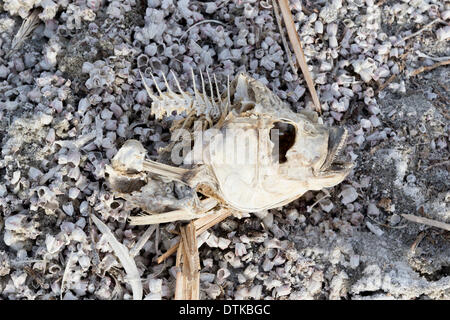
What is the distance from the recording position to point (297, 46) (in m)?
2.29

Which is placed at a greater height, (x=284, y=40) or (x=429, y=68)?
(x=284, y=40)

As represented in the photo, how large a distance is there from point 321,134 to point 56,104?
100cm

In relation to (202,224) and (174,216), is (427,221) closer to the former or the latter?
(202,224)

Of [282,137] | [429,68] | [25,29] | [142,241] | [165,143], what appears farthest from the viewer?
[429,68]

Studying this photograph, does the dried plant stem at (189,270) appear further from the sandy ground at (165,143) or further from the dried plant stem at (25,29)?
the dried plant stem at (25,29)

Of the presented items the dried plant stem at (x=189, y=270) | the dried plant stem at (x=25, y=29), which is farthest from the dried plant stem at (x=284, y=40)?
the dried plant stem at (x=25, y=29)

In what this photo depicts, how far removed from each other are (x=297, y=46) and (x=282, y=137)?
56 cm

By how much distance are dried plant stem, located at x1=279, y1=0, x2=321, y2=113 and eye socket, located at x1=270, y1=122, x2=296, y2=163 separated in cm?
40

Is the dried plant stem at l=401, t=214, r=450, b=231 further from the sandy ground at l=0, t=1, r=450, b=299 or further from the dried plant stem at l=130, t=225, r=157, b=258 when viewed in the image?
the dried plant stem at l=130, t=225, r=157, b=258

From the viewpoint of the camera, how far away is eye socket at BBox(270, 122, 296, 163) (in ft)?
6.08

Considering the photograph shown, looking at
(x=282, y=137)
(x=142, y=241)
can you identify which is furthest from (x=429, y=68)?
(x=142, y=241)

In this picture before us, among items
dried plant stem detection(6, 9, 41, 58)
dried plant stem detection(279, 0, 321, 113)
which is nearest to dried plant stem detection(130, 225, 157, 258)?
dried plant stem detection(279, 0, 321, 113)

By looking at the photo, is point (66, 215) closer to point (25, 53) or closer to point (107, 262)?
point (107, 262)

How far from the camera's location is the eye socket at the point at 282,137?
1854mm
